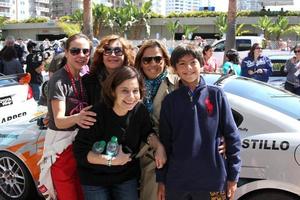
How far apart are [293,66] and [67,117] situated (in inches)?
271

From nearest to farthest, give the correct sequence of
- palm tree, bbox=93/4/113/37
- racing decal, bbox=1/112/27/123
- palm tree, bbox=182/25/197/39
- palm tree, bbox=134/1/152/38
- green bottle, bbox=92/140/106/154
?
green bottle, bbox=92/140/106/154, racing decal, bbox=1/112/27/123, palm tree, bbox=182/25/197/39, palm tree, bbox=93/4/113/37, palm tree, bbox=134/1/152/38

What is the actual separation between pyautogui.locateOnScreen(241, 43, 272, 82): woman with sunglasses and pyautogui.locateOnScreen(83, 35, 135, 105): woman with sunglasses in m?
5.93

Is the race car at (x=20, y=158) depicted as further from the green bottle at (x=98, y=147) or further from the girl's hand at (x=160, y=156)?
the girl's hand at (x=160, y=156)

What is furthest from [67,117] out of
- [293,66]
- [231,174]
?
[293,66]

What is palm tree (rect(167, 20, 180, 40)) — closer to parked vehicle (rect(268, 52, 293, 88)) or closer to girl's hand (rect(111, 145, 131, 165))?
parked vehicle (rect(268, 52, 293, 88))

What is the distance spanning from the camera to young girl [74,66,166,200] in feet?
9.00

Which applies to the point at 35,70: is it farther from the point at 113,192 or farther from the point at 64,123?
the point at 113,192

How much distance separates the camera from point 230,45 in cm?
1870

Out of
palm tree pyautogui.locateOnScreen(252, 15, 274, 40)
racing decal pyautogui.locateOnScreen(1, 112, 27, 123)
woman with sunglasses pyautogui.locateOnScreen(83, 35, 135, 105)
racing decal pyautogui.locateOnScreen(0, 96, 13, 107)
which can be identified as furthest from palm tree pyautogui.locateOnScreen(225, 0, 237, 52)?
palm tree pyautogui.locateOnScreen(252, 15, 274, 40)

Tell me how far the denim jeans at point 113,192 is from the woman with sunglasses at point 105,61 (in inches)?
23.4

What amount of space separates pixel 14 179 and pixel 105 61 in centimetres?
228

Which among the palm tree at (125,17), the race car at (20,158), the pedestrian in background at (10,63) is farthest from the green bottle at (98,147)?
the palm tree at (125,17)

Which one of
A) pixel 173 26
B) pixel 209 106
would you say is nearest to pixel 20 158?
pixel 209 106

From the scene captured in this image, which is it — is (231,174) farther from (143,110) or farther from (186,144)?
(143,110)
